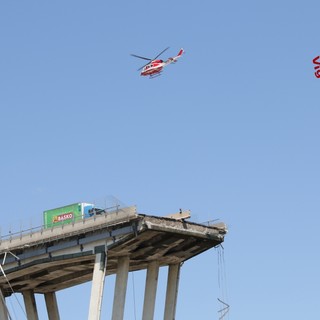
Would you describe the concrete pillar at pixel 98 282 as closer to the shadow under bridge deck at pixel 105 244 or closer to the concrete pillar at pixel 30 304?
the shadow under bridge deck at pixel 105 244

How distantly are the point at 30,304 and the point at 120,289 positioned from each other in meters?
25.3

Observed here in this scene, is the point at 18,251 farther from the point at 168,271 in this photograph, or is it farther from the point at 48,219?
the point at 168,271

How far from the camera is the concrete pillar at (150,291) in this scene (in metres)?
139

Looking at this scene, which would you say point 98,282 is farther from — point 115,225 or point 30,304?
point 30,304

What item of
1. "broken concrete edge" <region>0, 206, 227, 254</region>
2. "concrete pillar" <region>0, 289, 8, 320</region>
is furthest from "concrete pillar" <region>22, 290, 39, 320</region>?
"broken concrete edge" <region>0, 206, 227, 254</region>

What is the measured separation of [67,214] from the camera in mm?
136250

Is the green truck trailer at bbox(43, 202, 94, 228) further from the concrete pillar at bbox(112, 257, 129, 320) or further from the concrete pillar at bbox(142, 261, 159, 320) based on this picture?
the concrete pillar at bbox(142, 261, 159, 320)

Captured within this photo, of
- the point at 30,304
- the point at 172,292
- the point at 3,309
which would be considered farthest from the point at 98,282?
the point at 30,304

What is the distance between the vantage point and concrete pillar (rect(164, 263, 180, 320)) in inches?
5664

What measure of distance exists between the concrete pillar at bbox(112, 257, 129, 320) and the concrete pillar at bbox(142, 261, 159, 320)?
6119 millimetres

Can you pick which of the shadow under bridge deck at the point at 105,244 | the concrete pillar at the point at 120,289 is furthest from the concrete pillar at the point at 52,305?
the concrete pillar at the point at 120,289

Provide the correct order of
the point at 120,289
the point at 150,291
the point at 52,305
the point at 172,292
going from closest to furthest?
the point at 120,289
the point at 150,291
the point at 172,292
the point at 52,305

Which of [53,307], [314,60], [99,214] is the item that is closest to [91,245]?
[99,214]

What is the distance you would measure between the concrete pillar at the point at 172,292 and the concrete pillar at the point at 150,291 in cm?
427
